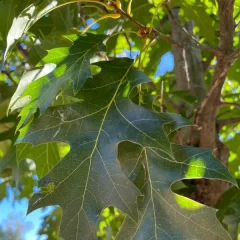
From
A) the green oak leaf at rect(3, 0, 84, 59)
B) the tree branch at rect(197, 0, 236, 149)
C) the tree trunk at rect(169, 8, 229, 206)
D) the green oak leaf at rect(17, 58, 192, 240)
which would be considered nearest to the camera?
the green oak leaf at rect(17, 58, 192, 240)

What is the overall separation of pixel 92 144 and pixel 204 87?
89cm

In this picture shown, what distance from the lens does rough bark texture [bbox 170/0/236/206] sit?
4.22ft

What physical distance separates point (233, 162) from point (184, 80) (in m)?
0.36

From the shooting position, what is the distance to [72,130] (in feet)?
3.46

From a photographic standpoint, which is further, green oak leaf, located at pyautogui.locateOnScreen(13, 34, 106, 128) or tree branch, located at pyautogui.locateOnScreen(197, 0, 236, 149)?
tree branch, located at pyautogui.locateOnScreen(197, 0, 236, 149)

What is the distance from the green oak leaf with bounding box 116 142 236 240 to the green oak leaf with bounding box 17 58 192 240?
64 millimetres

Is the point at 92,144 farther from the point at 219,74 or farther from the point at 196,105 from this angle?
the point at 196,105

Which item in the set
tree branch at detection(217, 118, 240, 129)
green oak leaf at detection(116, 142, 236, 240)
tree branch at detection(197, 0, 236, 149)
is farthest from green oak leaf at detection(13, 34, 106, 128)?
tree branch at detection(217, 118, 240, 129)

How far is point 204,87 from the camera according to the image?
1841 millimetres

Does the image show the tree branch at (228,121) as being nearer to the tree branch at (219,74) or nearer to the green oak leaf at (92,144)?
the tree branch at (219,74)

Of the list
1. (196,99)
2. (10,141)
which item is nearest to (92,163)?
(10,141)

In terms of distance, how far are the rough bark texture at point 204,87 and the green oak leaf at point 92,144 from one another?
187mm

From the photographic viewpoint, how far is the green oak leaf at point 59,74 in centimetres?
100

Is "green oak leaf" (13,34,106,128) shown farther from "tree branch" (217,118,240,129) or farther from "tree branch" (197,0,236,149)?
"tree branch" (217,118,240,129)
